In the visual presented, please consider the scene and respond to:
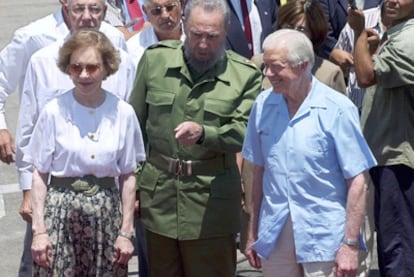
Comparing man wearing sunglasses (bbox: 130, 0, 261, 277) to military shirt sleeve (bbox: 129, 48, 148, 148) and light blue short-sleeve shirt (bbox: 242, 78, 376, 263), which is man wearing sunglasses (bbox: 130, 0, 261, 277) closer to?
military shirt sleeve (bbox: 129, 48, 148, 148)

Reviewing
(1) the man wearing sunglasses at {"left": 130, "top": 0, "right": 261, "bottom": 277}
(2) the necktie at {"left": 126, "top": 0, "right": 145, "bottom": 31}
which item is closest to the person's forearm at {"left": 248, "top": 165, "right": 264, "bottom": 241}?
(1) the man wearing sunglasses at {"left": 130, "top": 0, "right": 261, "bottom": 277}

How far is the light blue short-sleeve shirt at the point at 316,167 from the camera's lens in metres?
5.51

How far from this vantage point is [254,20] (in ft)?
26.0

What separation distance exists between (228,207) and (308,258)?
29.8 inches

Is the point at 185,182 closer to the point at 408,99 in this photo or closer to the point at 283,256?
the point at 283,256

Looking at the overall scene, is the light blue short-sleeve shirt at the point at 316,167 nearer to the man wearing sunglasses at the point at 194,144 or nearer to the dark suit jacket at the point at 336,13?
the man wearing sunglasses at the point at 194,144

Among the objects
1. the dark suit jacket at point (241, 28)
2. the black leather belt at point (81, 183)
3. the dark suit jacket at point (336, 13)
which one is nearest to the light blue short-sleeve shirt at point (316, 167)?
the black leather belt at point (81, 183)

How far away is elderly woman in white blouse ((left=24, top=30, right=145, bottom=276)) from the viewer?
18.9ft

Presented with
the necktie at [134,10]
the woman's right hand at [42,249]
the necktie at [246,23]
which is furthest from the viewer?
the necktie at [134,10]

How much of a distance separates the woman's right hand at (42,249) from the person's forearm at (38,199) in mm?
30

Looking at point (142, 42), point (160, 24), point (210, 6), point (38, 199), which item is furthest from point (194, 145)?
point (142, 42)

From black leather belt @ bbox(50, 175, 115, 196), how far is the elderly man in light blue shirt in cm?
88

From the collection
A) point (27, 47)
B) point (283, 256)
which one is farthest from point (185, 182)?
point (27, 47)

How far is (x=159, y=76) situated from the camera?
6.18 m
